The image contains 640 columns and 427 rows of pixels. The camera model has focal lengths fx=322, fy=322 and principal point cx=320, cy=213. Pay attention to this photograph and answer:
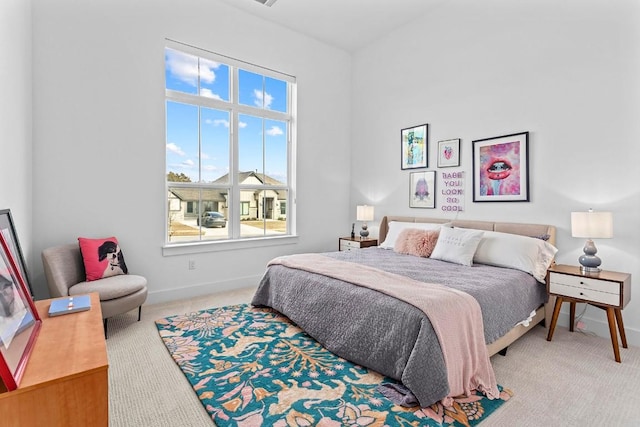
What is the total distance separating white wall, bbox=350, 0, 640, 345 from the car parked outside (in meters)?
2.38

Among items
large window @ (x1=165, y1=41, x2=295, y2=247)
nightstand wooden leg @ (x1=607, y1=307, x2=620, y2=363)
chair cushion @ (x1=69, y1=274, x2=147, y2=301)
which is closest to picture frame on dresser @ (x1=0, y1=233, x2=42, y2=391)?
chair cushion @ (x1=69, y1=274, x2=147, y2=301)

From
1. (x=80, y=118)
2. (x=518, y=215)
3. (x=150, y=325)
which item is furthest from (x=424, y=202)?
(x=80, y=118)

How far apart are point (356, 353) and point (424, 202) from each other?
8.37ft

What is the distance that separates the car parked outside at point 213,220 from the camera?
3991 millimetres

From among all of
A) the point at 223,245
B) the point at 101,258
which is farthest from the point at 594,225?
the point at 101,258

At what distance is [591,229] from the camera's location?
8.38ft

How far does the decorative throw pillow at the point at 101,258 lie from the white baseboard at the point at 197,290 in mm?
592

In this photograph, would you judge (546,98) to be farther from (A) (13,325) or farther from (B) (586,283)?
(A) (13,325)

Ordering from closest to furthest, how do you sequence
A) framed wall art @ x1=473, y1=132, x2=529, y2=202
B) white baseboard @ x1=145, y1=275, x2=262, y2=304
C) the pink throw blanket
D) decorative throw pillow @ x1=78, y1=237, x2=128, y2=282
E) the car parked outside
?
the pink throw blanket < decorative throw pillow @ x1=78, y1=237, x2=128, y2=282 < framed wall art @ x1=473, y1=132, x2=529, y2=202 < white baseboard @ x1=145, y1=275, x2=262, y2=304 < the car parked outside

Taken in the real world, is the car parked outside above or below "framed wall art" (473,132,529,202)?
below

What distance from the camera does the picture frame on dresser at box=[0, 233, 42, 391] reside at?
94 cm

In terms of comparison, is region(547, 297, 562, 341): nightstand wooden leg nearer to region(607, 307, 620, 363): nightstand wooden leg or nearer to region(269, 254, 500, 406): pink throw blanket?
region(607, 307, 620, 363): nightstand wooden leg

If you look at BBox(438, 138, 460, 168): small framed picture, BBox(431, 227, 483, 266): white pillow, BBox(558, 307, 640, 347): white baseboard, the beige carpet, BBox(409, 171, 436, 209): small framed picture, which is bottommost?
the beige carpet

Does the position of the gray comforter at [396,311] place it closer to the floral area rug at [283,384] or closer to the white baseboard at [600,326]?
the floral area rug at [283,384]
